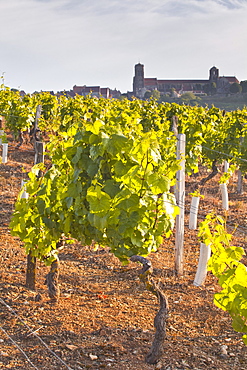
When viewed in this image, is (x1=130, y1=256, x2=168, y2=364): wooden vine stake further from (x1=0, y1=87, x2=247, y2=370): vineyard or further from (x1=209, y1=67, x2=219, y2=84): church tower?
(x1=209, y1=67, x2=219, y2=84): church tower

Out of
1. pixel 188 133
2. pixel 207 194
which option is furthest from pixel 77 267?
pixel 207 194

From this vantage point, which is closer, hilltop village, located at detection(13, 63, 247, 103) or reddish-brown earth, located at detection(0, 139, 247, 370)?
reddish-brown earth, located at detection(0, 139, 247, 370)

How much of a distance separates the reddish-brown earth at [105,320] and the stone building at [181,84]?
3970 inches

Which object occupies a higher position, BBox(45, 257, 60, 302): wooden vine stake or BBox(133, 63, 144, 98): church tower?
BBox(133, 63, 144, 98): church tower

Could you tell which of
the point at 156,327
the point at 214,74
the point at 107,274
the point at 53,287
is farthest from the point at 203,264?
the point at 214,74

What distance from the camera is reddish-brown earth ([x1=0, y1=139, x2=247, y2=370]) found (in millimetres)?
3754

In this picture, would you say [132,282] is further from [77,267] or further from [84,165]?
[84,165]

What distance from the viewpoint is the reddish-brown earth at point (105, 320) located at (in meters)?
3.75

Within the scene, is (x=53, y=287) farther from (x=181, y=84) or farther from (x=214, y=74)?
(x=181, y=84)

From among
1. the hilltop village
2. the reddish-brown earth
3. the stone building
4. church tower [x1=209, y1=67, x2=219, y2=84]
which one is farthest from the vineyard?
church tower [x1=209, y1=67, x2=219, y2=84]

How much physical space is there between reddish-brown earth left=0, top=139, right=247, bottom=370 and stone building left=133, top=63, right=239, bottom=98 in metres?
101

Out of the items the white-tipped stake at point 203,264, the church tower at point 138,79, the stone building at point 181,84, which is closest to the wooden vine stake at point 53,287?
the white-tipped stake at point 203,264

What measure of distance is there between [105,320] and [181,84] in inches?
4430

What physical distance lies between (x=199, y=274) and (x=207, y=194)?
246 inches
